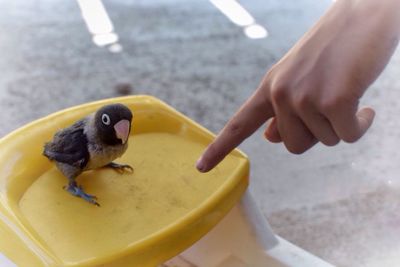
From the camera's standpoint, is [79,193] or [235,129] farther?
[79,193]

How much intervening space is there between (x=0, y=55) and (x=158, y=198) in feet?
3.02

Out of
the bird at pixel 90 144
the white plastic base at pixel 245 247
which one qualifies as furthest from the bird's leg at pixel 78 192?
the white plastic base at pixel 245 247

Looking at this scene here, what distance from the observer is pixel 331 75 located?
38 cm

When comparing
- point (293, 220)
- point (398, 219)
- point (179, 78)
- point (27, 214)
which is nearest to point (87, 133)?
point (27, 214)

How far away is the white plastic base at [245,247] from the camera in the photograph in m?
0.74

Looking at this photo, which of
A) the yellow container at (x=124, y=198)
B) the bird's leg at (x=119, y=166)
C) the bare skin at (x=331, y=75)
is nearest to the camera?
the bare skin at (x=331, y=75)

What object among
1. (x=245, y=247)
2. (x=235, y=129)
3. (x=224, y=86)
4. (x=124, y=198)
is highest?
(x=235, y=129)

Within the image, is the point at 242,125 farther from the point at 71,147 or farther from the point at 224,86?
the point at 224,86

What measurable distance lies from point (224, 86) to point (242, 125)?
0.90 metres

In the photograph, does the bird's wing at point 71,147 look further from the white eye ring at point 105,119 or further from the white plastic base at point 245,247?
the white plastic base at point 245,247

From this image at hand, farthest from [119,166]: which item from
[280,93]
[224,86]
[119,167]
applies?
[224,86]

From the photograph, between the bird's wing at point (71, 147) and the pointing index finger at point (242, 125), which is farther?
the bird's wing at point (71, 147)

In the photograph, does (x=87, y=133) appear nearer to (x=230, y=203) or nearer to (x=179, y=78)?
(x=230, y=203)

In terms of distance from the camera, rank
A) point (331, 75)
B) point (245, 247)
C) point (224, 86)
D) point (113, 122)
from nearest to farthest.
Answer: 1. point (331, 75)
2. point (113, 122)
3. point (245, 247)
4. point (224, 86)
